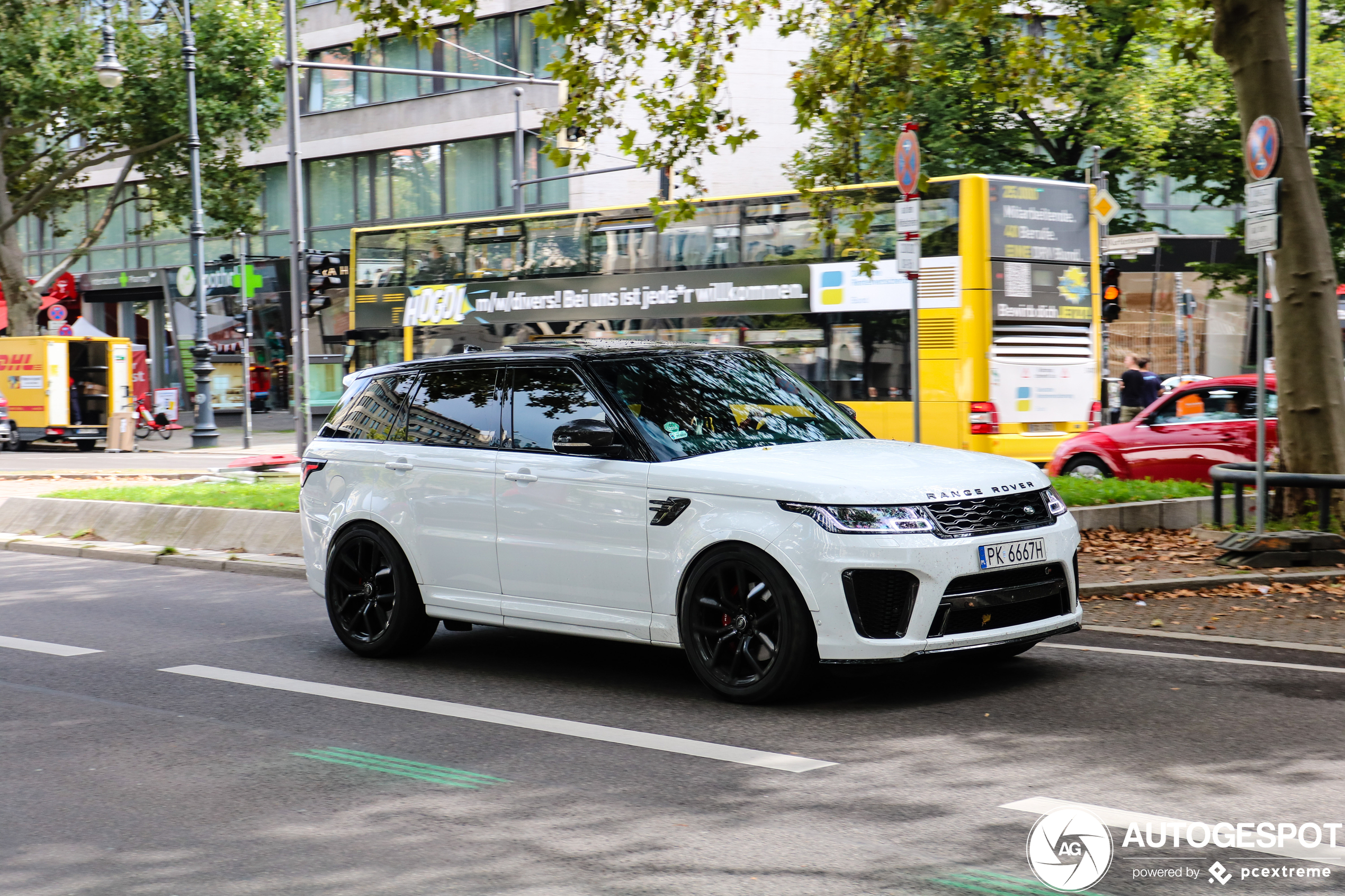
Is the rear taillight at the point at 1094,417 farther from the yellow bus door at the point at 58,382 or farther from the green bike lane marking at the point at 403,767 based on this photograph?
the yellow bus door at the point at 58,382

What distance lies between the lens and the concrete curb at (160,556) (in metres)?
12.7

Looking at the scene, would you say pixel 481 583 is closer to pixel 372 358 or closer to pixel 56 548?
pixel 56 548

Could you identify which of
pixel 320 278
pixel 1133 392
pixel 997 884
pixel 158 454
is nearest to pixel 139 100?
pixel 158 454

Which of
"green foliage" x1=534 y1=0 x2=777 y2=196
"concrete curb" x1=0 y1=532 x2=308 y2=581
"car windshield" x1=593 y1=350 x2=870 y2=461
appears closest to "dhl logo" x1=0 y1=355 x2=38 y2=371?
"concrete curb" x1=0 y1=532 x2=308 y2=581

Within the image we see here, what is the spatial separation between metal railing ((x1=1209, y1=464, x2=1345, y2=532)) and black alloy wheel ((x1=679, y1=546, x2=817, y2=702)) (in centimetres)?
584

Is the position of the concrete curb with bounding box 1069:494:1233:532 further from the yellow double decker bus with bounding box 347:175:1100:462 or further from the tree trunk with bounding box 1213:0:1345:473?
the yellow double decker bus with bounding box 347:175:1100:462

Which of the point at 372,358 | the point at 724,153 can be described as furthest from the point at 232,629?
the point at 724,153

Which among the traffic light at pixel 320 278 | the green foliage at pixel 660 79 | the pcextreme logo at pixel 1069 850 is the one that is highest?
the green foliage at pixel 660 79

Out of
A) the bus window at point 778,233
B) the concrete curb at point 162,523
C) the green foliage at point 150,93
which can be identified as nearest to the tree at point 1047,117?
the bus window at point 778,233

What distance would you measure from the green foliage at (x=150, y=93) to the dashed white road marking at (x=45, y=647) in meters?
29.0

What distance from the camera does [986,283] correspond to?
18.1 m

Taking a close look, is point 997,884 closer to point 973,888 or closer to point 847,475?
point 973,888

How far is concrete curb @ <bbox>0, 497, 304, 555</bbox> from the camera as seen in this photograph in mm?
13523

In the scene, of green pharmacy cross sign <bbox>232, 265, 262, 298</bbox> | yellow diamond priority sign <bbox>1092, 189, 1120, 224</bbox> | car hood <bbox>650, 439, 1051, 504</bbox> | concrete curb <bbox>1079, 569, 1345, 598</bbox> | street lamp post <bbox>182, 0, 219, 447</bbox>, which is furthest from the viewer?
green pharmacy cross sign <bbox>232, 265, 262, 298</bbox>
